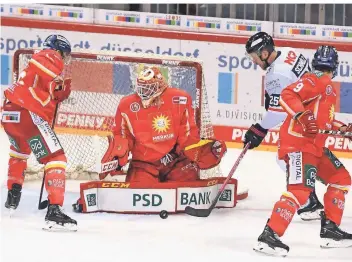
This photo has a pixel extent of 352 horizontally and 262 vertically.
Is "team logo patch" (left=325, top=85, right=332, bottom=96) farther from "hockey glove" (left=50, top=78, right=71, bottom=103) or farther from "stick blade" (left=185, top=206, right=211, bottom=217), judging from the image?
"hockey glove" (left=50, top=78, right=71, bottom=103)

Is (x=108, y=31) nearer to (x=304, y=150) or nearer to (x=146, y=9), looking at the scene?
(x=146, y=9)

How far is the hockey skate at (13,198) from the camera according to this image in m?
6.04

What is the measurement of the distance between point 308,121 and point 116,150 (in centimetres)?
125

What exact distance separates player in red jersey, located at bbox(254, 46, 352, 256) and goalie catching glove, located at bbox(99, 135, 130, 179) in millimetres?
990

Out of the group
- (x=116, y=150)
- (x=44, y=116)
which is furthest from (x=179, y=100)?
(x=44, y=116)

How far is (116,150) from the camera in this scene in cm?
609

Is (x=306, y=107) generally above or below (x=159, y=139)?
above

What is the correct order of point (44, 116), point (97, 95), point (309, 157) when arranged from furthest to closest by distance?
point (97, 95), point (44, 116), point (309, 157)

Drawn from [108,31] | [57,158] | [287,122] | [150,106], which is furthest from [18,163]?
[108,31]

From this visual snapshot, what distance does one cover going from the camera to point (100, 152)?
7023mm

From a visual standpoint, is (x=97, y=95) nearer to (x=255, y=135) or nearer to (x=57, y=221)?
(x=255, y=135)

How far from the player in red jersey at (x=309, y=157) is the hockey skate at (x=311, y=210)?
474 mm

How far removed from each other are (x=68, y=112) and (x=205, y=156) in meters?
1.27

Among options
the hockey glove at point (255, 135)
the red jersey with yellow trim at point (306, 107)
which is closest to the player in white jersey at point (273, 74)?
the hockey glove at point (255, 135)
